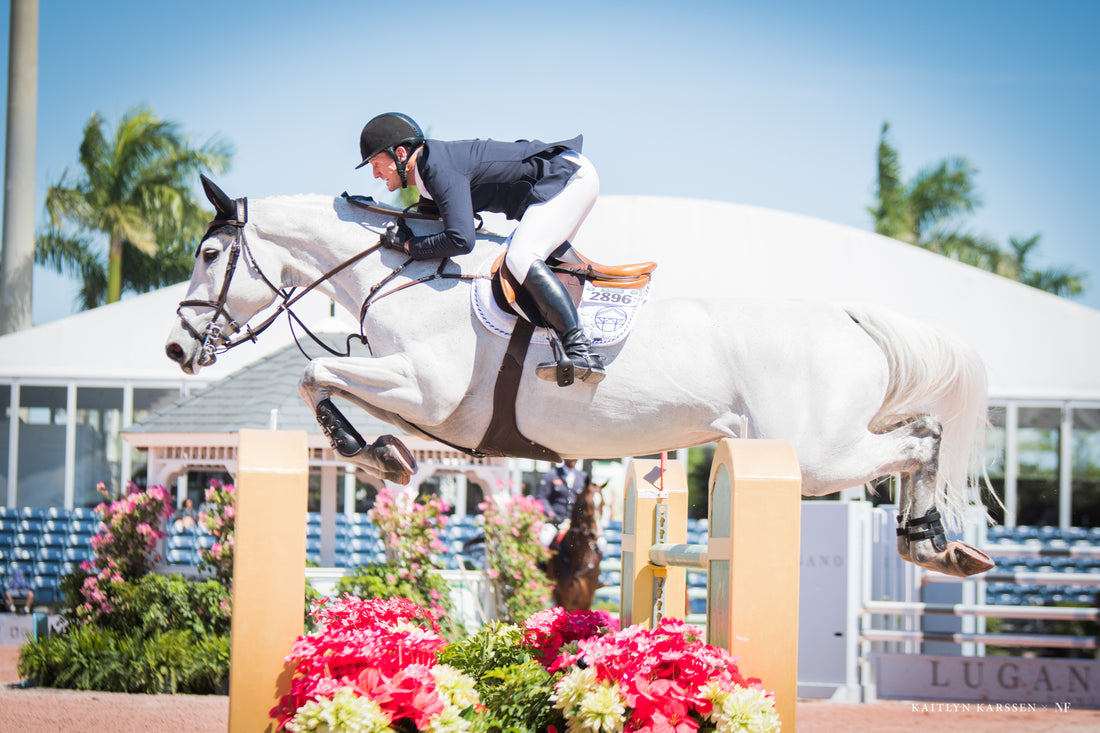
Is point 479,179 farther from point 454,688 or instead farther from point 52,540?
point 52,540

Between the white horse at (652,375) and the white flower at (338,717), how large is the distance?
0.82 m

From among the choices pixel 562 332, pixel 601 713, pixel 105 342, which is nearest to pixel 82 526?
pixel 105 342

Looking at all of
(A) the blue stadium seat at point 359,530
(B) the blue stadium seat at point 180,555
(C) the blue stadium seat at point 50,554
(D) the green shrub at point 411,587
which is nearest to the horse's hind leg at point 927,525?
(D) the green shrub at point 411,587

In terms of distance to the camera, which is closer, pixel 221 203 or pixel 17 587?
pixel 221 203

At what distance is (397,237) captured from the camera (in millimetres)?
3518

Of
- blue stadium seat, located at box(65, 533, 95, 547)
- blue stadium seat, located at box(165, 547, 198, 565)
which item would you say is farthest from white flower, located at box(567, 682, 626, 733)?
blue stadium seat, located at box(65, 533, 95, 547)

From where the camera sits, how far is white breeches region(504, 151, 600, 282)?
3.31m

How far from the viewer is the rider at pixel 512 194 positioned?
321cm

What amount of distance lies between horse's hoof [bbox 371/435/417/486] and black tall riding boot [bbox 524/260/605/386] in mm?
537

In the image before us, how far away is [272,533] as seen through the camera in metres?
2.81

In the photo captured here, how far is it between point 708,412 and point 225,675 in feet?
19.2

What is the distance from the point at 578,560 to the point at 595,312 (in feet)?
22.7

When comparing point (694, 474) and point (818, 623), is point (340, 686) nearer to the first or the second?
point (818, 623)

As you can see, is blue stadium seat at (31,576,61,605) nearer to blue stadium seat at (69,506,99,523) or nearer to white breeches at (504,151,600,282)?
blue stadium seat at (69,506,99,523)
